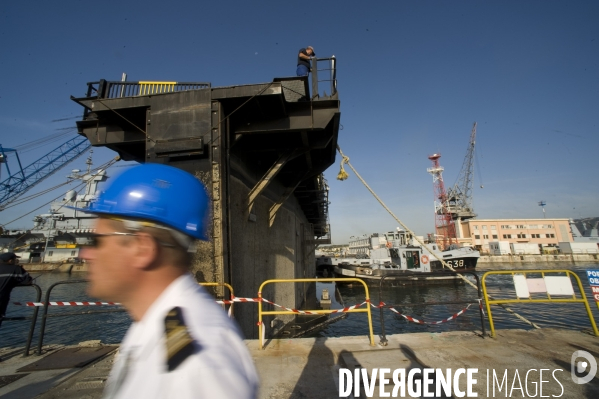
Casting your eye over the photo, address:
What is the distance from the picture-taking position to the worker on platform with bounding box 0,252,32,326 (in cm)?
521

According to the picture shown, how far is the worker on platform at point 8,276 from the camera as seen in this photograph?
5.21 metres

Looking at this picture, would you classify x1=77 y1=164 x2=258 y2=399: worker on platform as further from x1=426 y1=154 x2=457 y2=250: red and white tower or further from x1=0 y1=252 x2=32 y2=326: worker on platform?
x1=426 y1=154 x2=457 y2=250: red and white tower

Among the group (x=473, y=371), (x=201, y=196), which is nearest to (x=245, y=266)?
(x=473, y=371)

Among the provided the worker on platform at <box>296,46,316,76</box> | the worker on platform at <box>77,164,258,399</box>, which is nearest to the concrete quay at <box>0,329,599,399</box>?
the worker on platform at <box>77,164,258,399</box>

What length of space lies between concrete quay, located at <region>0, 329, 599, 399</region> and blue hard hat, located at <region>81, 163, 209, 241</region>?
327cm

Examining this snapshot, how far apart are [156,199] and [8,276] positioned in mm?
6796

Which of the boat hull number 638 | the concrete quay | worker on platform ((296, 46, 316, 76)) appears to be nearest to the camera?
the concrete quay

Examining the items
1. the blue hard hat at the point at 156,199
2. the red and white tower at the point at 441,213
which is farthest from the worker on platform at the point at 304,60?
the red and white tower at the point at 441,213

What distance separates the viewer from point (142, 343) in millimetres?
868

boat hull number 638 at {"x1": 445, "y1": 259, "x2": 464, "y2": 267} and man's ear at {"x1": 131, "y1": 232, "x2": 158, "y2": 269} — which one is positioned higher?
man's ear at {"x1": 131, "y1": 232, "x2": 158, "y2": 269}

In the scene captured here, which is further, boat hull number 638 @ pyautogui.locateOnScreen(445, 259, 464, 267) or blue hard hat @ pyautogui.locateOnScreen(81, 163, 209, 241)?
boat hull number 638 @ pyautogui.locateOnScreen(445, 259, 464, 267)

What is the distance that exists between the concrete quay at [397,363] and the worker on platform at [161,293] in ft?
10.3

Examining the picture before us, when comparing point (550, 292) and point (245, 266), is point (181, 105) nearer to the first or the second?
point (245, 266)

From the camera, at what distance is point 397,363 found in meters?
4.20
